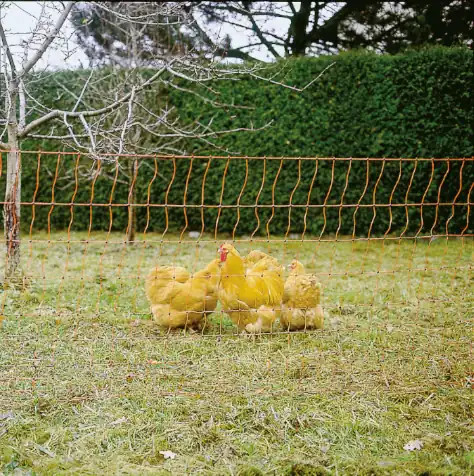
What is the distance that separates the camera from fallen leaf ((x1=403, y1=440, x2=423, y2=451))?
2.79 m

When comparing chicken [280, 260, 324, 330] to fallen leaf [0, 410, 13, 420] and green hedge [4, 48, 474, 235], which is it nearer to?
fallen leaf [0, 410, 13, 420]

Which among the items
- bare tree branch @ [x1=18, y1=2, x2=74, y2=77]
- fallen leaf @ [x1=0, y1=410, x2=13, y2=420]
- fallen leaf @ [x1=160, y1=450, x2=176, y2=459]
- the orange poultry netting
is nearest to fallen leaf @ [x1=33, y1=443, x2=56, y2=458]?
fallen leaf @ [x1=0, y1=410, x2=13, y2=420]

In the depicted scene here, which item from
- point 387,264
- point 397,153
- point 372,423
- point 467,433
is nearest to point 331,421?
point 372,423

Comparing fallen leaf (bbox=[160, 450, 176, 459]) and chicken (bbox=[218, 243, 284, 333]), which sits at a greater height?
chicken (bbox=[218, 243, 284, 333])

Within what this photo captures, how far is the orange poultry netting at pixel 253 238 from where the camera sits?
4.68 meters

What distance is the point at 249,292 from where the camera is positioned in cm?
416

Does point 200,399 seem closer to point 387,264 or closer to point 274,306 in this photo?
point 274,306

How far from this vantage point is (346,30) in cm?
1331

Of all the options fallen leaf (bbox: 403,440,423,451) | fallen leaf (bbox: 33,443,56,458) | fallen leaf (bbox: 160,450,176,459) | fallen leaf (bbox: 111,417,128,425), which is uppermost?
fallen leaf (bbox: 403,440,423,451)

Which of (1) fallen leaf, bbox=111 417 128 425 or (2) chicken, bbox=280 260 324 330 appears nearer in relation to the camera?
(1) fallen leaf, bbox=111 417 128 425

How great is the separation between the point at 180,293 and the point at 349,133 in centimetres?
589

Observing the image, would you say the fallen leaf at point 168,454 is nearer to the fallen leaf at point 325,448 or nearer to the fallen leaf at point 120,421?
the fallen leaf at point 120,421

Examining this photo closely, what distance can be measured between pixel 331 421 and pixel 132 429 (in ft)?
3.44

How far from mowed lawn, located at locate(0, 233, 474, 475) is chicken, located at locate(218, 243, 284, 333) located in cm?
17
